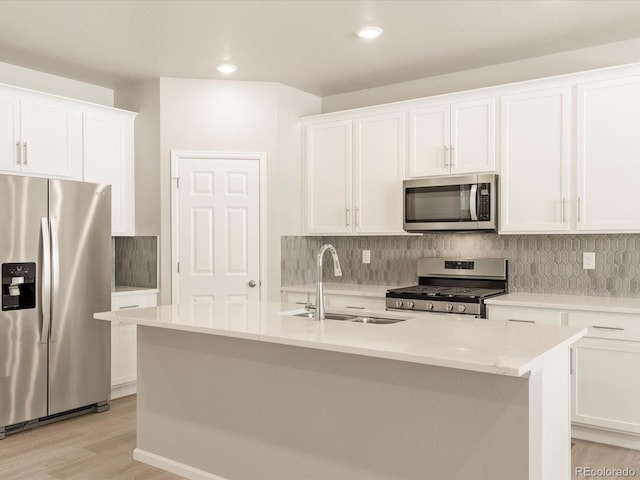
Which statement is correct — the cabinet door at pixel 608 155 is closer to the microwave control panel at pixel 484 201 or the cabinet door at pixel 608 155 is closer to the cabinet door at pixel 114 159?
the microwave control panel at pixel 484 201

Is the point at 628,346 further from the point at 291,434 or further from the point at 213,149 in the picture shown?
the point at 213,149

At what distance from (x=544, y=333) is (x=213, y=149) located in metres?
3.31

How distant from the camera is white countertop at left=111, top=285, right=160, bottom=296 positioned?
4.61 meters

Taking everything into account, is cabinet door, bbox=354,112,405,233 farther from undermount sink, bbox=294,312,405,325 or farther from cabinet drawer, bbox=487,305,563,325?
undermount sink, bbox=294,312,405,325

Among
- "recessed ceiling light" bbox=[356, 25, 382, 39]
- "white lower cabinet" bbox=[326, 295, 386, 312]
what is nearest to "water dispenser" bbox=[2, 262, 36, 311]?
"white lower cabinet" bbox=[326, 295, 386, 312]

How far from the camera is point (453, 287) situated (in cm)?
459

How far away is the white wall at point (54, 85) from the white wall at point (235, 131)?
2.25 ft

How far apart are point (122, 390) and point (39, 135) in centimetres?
210

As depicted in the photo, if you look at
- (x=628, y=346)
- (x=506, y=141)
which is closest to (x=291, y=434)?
(x=628, y=346)

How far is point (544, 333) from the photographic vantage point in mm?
2383

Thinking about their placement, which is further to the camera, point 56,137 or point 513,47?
point 56,137

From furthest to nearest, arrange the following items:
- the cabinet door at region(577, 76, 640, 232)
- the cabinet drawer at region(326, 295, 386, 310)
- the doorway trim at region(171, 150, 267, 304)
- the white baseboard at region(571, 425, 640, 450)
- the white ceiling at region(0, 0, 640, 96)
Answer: the doorway trim at region(171, 150, 267, 304) < the cabinet drawer at region(326, 295, 386, 310) < the cabinet door at region(577, 76, 640, 232) < the white baseboard at region(571, 425, 640, 450) < the white ceiling at region(0, 0, 640, 96)

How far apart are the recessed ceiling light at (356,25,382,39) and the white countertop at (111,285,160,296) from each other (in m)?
2.65

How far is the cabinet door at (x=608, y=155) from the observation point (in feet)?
12.0
